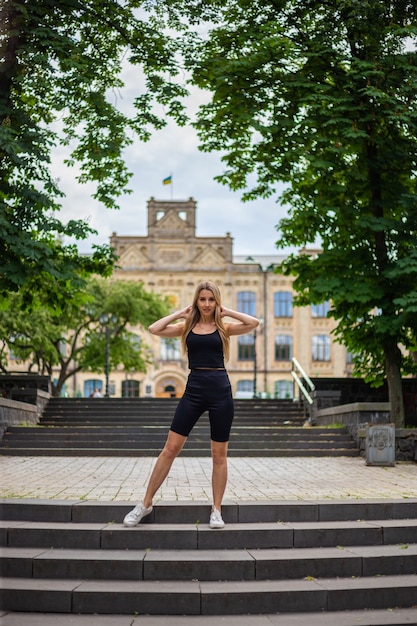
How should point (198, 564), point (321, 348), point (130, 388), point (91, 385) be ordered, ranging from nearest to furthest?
point (198, 564) → point (130, 388) → point (91, 385) → point (321, 348)

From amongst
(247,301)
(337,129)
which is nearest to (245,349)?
(247,301)

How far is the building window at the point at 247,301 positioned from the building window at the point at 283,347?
9.42 ft

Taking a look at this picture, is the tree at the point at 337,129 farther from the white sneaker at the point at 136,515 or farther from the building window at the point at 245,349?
the building window at the point at 245,349

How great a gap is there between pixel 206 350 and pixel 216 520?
1537 millimetres

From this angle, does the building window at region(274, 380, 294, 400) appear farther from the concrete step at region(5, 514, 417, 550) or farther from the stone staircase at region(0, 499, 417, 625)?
the concrete step at region(5, 514, 417, 550)

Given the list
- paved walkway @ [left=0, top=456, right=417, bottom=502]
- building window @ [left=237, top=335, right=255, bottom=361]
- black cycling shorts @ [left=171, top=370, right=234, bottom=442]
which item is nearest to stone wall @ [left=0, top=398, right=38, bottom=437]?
paved walkway @ [left=0, top=456, right=417, bottom=502]

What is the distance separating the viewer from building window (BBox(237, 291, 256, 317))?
55544 mm

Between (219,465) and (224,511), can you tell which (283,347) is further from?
(219,465)

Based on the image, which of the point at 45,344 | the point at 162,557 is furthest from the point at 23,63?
the point at 45,344

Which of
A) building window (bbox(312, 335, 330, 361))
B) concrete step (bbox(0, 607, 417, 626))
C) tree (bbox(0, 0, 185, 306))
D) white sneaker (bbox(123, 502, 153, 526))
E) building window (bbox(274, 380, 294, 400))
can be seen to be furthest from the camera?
building window (bbox(312, 335, 330, 361))

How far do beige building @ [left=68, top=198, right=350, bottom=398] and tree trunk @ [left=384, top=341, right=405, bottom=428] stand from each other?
127 feet

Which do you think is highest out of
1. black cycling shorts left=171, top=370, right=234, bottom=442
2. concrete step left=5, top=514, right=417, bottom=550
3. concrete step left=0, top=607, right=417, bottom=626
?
black cycling shorts left=171, top=370, right=234, bottom=442

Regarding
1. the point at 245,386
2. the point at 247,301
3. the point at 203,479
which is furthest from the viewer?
the point at 247,301

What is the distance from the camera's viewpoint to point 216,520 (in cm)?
655
